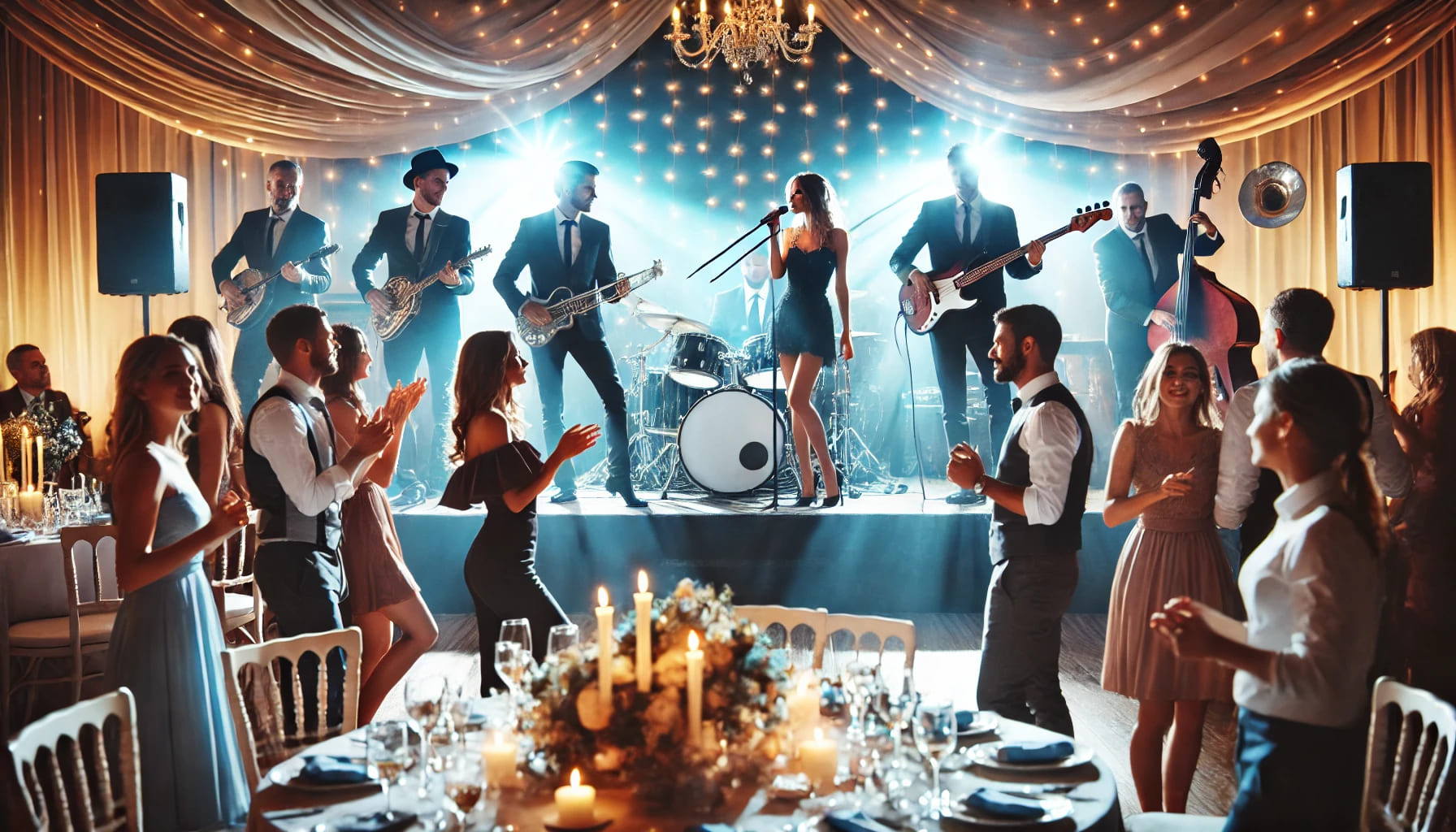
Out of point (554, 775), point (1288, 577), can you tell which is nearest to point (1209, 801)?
point (1288, 577)

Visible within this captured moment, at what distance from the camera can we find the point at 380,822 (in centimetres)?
179

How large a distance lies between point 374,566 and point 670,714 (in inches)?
83.0

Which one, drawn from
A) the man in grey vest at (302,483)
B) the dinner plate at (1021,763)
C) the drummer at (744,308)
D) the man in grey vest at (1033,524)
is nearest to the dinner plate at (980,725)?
the dinner plate at (1021,763)

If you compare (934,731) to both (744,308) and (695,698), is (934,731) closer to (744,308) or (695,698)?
(695,698)

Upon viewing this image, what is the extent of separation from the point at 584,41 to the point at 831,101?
2.41 metres

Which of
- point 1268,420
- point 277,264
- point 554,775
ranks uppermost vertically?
point 277,264

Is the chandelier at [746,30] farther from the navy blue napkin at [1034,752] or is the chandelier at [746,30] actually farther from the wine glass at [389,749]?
the wine glass at [389,749]

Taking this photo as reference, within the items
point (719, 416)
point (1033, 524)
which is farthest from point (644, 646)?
point (719, 416)

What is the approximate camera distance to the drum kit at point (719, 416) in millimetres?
6348

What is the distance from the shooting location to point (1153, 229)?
6750mm

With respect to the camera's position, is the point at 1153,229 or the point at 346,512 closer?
the point at 346,512

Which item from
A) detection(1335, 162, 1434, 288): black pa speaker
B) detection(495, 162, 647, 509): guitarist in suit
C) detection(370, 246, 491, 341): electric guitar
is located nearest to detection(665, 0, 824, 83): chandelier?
detection(495, 162, 647, 509): guitarist in suit

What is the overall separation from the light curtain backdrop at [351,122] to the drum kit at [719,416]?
1.78 m

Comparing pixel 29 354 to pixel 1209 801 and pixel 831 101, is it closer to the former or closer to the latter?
pixel 831 101
